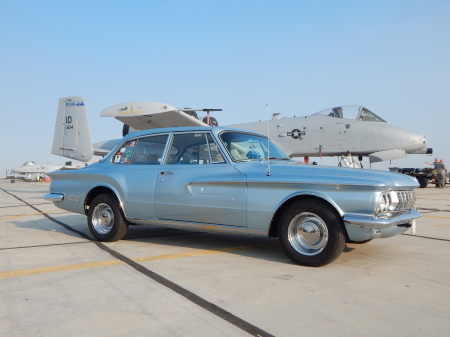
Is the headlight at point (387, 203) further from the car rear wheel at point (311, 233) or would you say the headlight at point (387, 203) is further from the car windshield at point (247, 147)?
the car windshield at point (247, 147)

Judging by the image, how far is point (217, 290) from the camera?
9.99ft

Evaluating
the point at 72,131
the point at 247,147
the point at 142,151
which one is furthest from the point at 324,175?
the point at 72,131

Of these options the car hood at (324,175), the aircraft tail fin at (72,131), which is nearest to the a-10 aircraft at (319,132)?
the aircraft tail fin at (72,131)

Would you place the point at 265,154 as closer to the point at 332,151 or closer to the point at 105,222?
the point at 105,222

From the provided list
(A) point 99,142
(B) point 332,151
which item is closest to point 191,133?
(B) point 332,151

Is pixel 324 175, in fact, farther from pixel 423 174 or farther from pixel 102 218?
pixel 423 174

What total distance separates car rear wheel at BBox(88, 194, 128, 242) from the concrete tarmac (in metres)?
0.21

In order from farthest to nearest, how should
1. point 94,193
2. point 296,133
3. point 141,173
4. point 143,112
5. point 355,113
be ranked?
point 296,133
point 355,113
point 143,112
point 94,193
point 141,173

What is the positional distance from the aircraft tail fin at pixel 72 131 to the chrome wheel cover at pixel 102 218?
11913 millimetres

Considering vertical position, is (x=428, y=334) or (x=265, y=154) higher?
(x=265, y=154)

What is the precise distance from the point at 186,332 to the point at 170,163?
296 cm

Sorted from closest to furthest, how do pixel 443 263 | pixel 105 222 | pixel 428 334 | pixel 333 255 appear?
pixel 428 334, pixel 333 255, pixel 443 263, pixel 105 222

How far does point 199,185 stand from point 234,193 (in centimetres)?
52

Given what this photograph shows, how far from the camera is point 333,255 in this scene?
3.63 metres
